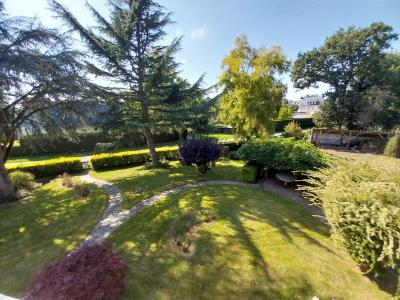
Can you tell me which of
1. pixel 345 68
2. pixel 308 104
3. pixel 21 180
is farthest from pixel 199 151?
pixel 308 104

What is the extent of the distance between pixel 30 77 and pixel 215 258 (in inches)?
381

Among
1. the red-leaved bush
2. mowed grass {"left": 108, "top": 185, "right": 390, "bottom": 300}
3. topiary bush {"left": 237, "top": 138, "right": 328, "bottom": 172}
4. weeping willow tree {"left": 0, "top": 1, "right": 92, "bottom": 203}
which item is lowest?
mowed grass {"left": 108, "top": 185, "right": 390, "bottom": 300}

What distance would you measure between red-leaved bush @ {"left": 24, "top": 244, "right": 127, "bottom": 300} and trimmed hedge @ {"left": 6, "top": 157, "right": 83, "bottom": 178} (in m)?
11.4

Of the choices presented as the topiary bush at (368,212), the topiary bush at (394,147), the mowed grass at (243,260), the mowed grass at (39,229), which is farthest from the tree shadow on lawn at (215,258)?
the topiary bush at (394,147)

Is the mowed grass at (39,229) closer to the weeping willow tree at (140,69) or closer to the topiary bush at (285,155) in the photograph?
the weeping willow tree at (140,69)

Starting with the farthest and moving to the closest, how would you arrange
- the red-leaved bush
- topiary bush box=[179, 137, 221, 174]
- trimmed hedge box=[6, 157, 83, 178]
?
trimmed hedge box=[6, 157, 83, 178] → topiary bush box=[179, 137, 221, 174] → the red-leaved bush

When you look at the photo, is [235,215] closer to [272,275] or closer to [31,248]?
[272,275]

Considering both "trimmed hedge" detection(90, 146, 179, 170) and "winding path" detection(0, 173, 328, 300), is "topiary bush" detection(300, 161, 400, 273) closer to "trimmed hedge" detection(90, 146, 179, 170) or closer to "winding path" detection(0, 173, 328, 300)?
Result: "winding path" detection(0, 173, 328, 300)

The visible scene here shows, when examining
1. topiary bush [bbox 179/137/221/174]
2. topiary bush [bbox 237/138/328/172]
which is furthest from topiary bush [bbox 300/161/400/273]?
topiary bush [bbox 179/137/221/174]

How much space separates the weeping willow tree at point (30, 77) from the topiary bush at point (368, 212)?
10.8 metres

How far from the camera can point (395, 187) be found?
4027 mm

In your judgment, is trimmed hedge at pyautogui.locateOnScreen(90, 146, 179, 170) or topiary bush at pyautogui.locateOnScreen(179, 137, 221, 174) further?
trimmed hedge at pyautogui.locateOnScreen(90, 146, 179, 170)

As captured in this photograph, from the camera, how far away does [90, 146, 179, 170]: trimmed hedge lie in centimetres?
1466

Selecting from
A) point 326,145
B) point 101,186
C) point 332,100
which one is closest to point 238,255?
point 101,186
